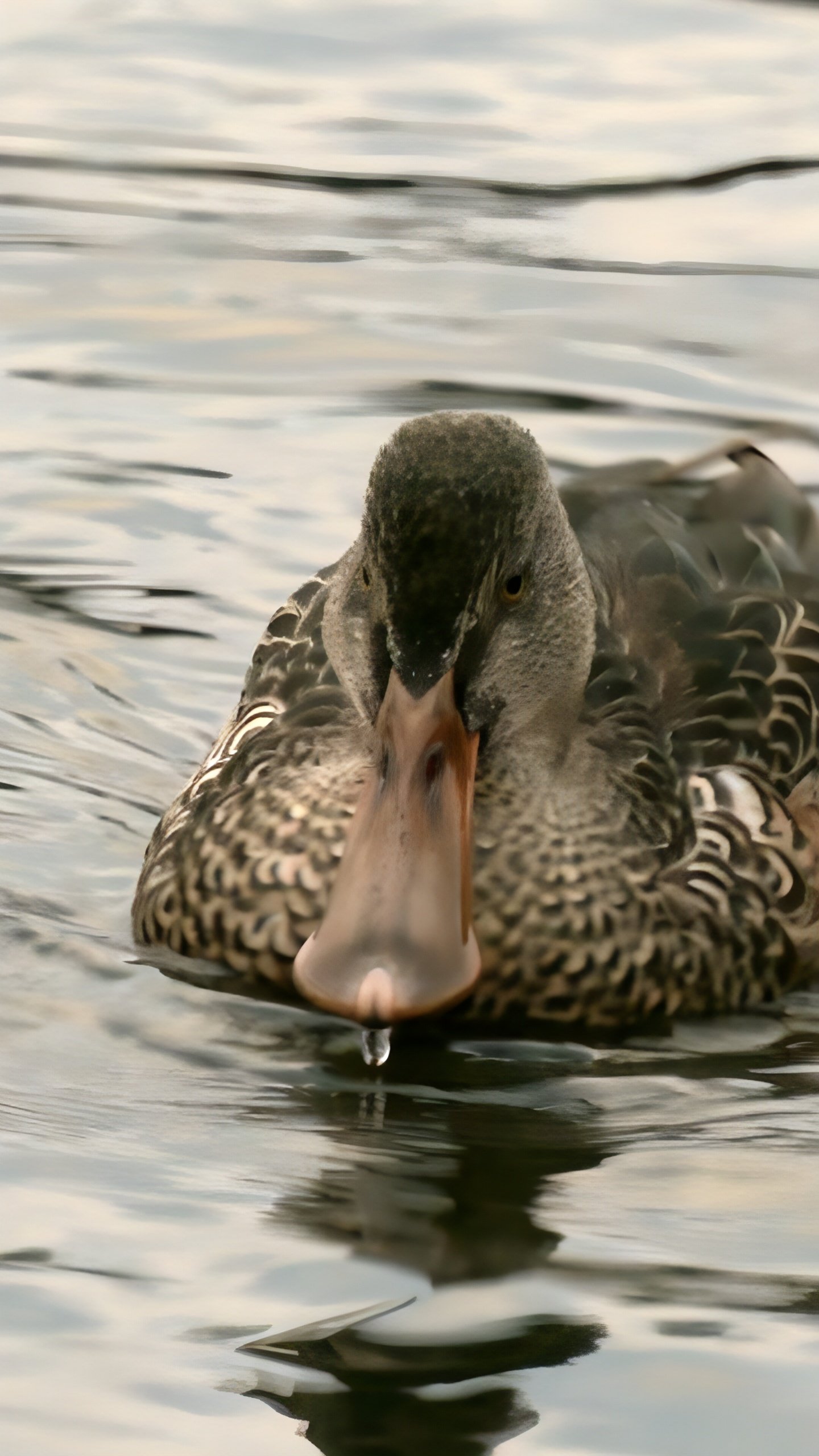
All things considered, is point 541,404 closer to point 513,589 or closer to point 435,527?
point 513,589

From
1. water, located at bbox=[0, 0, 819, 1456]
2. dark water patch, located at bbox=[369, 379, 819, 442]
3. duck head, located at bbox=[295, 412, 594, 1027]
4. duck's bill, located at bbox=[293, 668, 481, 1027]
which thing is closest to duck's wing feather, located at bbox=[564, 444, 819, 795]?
water, located at bbox=[0, 0, 819, 1456]

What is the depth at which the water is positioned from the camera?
4.96 m

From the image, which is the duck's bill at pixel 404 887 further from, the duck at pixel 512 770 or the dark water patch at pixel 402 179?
the dark water patch at pixel 402 179

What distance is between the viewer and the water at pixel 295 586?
4957 mm

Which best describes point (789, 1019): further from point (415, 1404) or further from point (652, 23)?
point (652, 23)

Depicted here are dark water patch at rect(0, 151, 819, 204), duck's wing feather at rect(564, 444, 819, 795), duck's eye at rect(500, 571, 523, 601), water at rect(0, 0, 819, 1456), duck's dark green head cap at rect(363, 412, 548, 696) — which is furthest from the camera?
dark water patch at rect(0, 151, 819, 204)

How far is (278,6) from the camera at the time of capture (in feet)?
45.6

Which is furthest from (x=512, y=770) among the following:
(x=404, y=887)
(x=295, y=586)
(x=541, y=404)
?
(x=541, y=404)

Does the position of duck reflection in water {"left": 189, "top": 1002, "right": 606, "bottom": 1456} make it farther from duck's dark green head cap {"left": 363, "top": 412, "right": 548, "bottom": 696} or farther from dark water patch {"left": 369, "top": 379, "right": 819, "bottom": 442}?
dark water patch {"left": 369, "top": 379, "right": 819, "bottom": 442}

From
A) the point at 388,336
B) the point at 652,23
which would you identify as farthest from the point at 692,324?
the point at 652,23

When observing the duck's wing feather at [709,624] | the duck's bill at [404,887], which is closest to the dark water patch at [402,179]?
the duck's wing feather at [709,624]

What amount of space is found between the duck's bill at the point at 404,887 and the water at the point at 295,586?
12.0 inches

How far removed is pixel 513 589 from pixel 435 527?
50 centimetres

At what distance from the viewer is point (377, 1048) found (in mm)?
6504
